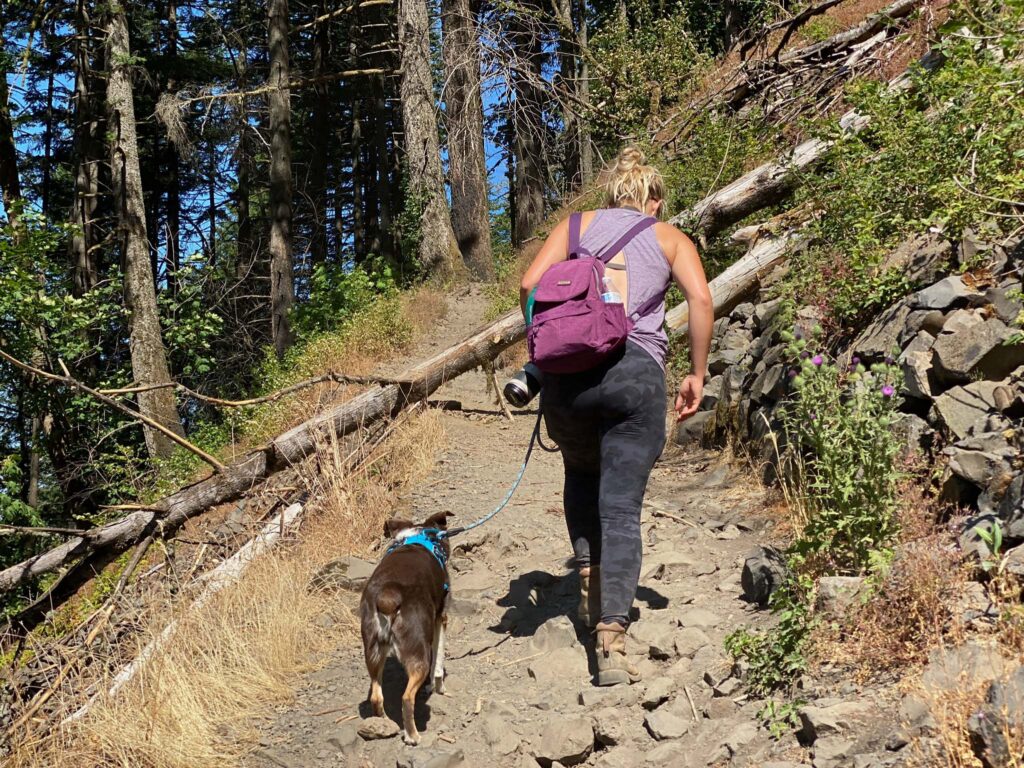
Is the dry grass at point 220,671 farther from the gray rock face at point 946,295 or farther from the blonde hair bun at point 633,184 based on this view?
the gray rock face at point 946,295

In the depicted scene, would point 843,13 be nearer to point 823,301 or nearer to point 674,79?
point 674,79

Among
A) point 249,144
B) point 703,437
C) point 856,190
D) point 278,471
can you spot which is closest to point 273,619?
point 278,471

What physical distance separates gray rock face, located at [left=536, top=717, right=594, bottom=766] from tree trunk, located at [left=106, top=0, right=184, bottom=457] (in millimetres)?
11535

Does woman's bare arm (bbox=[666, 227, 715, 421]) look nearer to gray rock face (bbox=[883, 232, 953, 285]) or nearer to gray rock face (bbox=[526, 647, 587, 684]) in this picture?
gray rock face (bbox=[526, 647, 587, 684])

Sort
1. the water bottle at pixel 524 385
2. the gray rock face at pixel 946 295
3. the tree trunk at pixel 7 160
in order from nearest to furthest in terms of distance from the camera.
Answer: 1. the water bottle at pixel 524 385
2. the gray rock face at pixel 946 295
3. the tree trunk at pixel 7 160

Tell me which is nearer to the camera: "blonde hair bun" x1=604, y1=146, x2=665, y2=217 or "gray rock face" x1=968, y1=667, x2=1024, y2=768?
"gray rock face" x1=968, y1=667, x2=1024, y2=768

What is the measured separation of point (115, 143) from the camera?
1419 centimetres

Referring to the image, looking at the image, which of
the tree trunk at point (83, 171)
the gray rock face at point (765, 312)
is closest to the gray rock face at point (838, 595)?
the gray rock face at point (765, 312)

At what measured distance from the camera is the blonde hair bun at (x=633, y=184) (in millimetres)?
4285

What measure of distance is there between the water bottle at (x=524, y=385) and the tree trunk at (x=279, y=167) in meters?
13.2

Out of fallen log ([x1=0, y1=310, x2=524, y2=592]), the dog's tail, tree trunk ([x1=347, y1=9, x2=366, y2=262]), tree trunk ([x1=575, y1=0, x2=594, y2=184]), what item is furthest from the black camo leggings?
tree trunk ([x1=347, y1=9, x2=366, y2=262])

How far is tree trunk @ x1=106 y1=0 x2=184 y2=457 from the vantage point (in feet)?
46.3

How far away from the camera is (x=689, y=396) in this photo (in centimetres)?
404

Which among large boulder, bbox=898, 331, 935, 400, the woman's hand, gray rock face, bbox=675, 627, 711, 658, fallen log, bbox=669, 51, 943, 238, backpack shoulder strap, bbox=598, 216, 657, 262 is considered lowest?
gray rock face, bbox=675, 627, 711, 658
